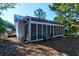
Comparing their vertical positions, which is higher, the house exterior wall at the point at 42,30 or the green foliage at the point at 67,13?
the green foliage at the point at 67,13

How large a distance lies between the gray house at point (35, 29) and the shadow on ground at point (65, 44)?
2.9 inches

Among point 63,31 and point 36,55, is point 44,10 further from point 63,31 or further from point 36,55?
point 36,55

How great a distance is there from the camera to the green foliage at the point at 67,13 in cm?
270

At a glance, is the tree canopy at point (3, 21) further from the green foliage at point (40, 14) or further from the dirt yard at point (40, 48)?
the green foliage at point (40, 14)

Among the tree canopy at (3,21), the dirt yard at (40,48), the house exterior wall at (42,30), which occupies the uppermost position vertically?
the tree canopy at (3,21)

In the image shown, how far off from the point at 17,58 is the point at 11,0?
81 centimetres

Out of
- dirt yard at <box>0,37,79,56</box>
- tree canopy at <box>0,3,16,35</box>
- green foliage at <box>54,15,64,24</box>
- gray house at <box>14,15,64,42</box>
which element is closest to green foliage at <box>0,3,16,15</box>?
tree canopy at <box>0,3,16,35</box>

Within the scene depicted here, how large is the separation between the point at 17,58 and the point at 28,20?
543 mm

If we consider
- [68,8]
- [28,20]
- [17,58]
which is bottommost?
[17,58]

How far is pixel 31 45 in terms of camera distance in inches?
106

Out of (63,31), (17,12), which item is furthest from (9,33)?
(63,31)

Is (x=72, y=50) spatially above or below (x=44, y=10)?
below

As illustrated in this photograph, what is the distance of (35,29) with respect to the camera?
8.92ft

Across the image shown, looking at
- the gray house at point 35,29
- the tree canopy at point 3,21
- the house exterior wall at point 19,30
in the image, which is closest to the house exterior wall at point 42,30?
the gray house at point 35,29
